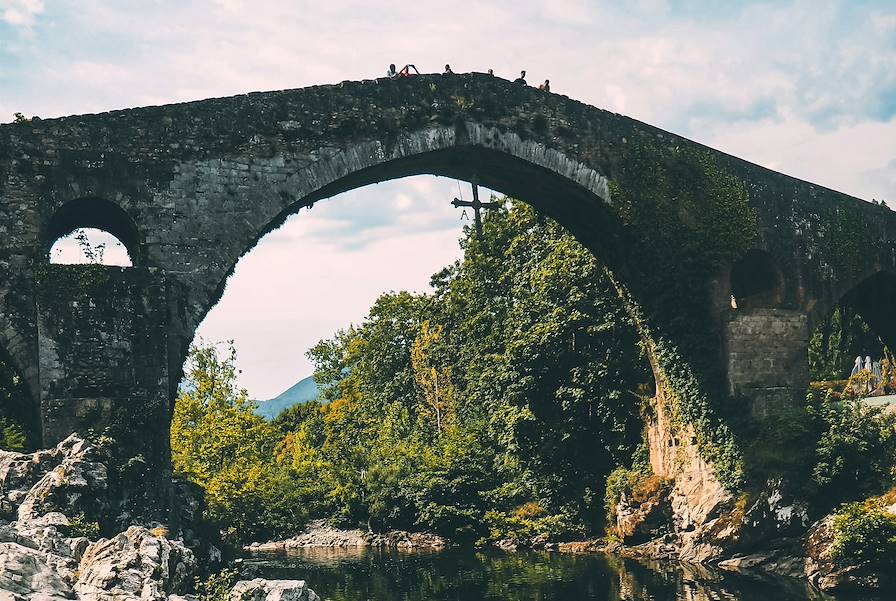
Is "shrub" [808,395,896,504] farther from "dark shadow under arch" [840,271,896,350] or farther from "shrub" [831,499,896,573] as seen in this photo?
"dark shadow under arch" [840,271,896,350]

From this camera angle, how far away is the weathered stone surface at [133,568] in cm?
1073

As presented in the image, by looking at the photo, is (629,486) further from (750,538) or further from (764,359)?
→ (764,359)

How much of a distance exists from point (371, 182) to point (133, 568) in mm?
10048

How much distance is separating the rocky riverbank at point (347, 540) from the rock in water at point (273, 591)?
55.1 ft

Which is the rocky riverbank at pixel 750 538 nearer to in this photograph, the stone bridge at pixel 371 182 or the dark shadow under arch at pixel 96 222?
the stone bridge at pixel 371 182

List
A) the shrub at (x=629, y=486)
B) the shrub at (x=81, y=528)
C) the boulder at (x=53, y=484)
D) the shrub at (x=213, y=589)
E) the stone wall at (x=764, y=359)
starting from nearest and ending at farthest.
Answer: the shrub at (x=213, y=589) → the shrub at (x=81, y=528) → the boulder at (x=53, y=484) → the stone wall at (x=764, y=359) → the shrub at (x=629, y=486)

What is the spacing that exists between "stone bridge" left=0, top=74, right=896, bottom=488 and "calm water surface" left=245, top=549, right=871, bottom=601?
3907 millimetres

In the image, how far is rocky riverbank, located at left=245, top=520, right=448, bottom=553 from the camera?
95.1 ft

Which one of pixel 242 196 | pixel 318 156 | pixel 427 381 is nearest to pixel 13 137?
pixel 242 196

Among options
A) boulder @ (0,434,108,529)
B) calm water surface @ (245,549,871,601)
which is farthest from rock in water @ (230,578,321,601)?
calm water surface @ (245,549,871,601)

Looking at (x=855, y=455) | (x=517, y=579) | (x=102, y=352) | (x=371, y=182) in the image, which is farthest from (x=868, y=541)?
(x=102, y=352)

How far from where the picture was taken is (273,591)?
10844mm

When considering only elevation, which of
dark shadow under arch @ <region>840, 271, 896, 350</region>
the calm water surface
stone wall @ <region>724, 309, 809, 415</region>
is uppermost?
dark shadow under arch @ <region>840, 271, 896, 350</region>

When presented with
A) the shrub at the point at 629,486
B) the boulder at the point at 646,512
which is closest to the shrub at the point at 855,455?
the boulder at the point at 646,512
